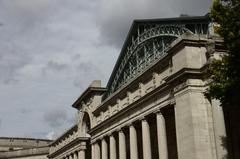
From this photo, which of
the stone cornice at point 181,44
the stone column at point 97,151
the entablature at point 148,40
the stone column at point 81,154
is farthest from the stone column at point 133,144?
the stone column at point 81,154

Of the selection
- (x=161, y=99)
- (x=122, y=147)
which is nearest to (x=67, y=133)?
(x=122, y=147)

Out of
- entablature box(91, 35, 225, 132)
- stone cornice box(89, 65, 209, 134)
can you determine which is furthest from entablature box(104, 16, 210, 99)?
stone cornice box(89, 65, 209, 134)

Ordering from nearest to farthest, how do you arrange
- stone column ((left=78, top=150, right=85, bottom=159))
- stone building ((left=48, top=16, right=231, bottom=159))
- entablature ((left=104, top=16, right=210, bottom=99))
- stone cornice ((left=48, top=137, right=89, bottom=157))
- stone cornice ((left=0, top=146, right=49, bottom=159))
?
stone building ((left=48, top=16, right=231, bottom=159)) < entablature ((left=104, top=16, right=210, bottom=99)) < stone column ((left=78, top=150, right=85, bottom=159)) < stone cornice ((left=48, top=137, right=89, bottom=157)) < stone cornice ((left=0, top=146, right=49, bottom=159))

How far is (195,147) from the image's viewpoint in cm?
3303

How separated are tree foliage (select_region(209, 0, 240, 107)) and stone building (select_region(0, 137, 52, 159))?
76.0m

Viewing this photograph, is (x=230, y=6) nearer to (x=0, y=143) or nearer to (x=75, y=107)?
(x=75, y=107)

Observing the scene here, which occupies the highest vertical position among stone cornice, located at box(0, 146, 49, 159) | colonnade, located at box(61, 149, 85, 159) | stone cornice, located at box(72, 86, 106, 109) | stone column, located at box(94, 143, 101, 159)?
stone cornice, located at box(72, 86, 106, 109)

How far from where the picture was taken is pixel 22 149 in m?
99.2

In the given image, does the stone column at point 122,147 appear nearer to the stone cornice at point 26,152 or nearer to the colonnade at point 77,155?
the colonnade at point 77,155

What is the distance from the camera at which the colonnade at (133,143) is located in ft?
128

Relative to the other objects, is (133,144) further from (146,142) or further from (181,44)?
(181,44)

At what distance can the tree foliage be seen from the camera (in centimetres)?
2378

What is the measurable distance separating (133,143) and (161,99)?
8185 mm

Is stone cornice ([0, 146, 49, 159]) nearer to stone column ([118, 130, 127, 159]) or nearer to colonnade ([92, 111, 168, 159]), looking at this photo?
colonnade ([92, 111, 168, 159])
